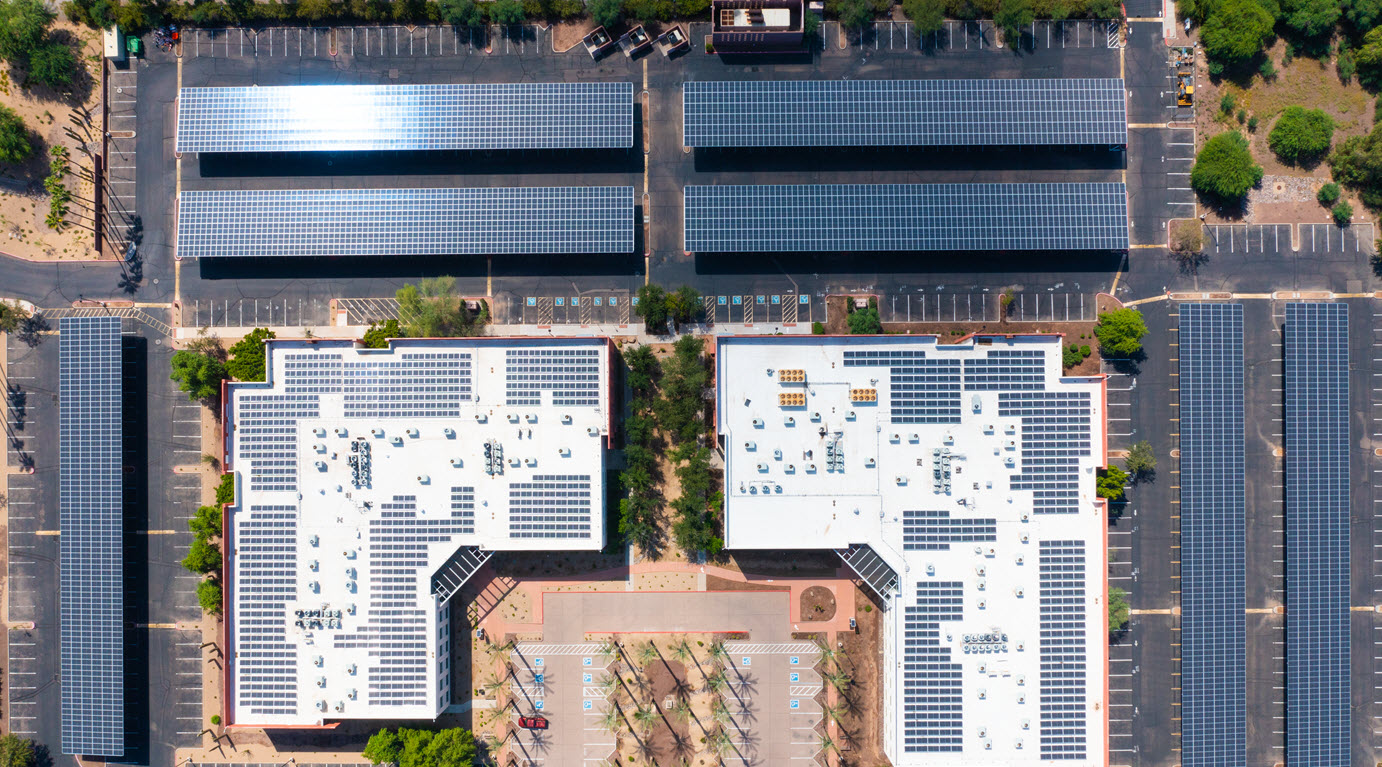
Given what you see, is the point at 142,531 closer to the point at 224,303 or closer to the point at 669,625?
the point at 224,303

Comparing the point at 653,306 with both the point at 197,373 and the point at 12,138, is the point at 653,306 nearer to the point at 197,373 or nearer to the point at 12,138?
the point at 197,373

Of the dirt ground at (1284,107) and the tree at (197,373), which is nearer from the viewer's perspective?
the tree at (197,373)

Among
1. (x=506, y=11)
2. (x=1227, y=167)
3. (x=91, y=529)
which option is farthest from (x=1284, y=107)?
(x=91, y=529)

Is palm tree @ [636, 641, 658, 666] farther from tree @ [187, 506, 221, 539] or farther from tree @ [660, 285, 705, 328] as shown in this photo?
tree @ [187, 506, 221, 539]

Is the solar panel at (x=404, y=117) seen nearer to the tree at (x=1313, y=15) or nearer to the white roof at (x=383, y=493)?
the white roof at (x=383, y=493)

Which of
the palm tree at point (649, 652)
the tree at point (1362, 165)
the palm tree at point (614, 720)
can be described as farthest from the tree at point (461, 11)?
the tree at point (1362, 165)

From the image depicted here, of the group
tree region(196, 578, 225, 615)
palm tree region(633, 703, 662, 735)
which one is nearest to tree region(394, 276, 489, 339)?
tree region(196, 578, 225, 615)

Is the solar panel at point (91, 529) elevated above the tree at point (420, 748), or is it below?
above
